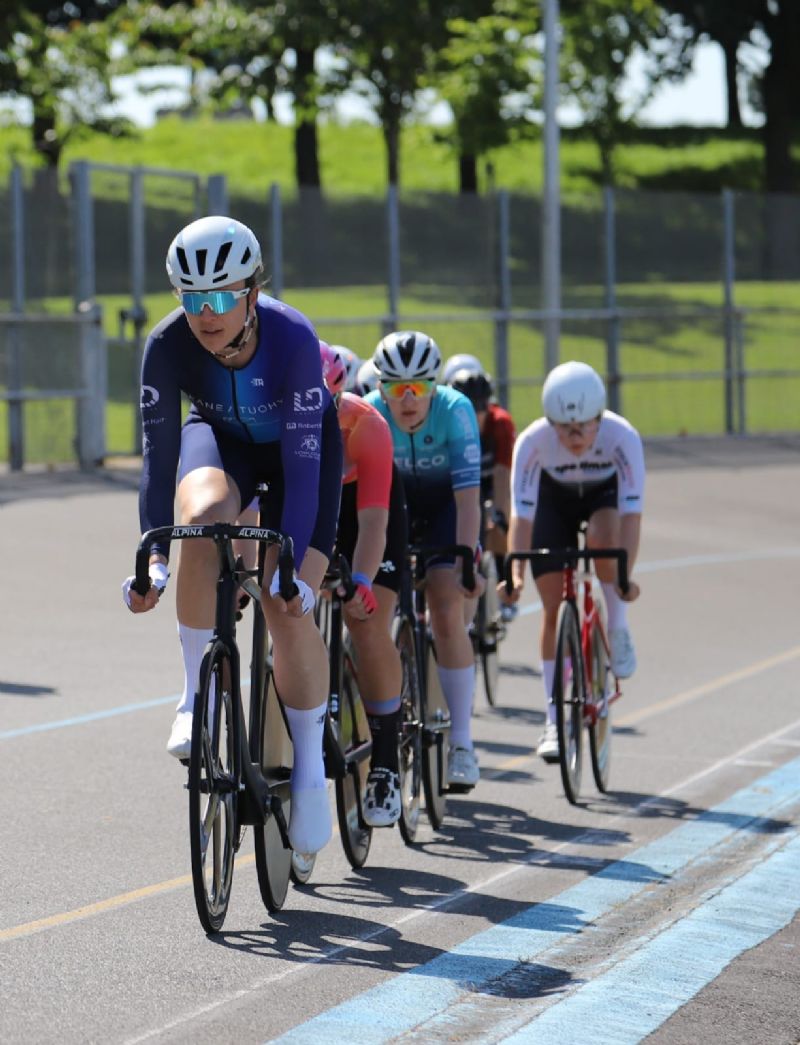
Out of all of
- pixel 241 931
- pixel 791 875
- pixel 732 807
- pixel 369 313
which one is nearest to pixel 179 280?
pixel 241 931

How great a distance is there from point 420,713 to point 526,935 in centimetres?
180

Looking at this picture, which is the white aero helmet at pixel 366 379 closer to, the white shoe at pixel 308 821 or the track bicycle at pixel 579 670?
the track bicycle at pixel 579 670

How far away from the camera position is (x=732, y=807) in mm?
8422

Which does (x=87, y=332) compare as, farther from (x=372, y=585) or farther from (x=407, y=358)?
(x=372, y=585)

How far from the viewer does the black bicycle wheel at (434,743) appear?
7.86 metres

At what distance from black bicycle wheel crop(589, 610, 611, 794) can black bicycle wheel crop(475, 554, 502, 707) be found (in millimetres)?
2029

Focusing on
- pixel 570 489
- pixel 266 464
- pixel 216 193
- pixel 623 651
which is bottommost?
pixel 623 651

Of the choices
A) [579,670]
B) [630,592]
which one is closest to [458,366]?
[630,592]

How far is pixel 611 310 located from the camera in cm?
2800

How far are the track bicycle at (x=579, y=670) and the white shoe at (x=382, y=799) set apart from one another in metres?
1.50

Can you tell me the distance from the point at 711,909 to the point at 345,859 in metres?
1.40

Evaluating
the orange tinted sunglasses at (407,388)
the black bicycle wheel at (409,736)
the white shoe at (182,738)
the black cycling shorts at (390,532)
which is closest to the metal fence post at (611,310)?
the orange tinted sunglasses at (407,388)

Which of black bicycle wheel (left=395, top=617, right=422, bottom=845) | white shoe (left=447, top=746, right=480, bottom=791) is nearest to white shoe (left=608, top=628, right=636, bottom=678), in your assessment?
white shoe (left=447, top=746, right=480, bottom=791)

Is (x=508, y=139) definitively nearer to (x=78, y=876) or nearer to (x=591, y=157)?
(x=591, y=157)
